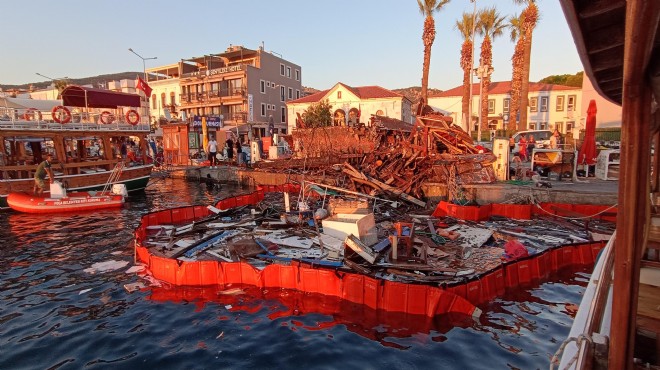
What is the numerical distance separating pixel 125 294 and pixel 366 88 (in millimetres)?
42577

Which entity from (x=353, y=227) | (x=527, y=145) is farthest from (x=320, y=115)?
(x=353, y=227)

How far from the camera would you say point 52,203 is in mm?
18094

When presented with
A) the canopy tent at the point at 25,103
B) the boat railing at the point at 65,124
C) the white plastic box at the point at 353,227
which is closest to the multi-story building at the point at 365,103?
the boat railing at the point at 65,124

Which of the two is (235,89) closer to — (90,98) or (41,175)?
(90,98)

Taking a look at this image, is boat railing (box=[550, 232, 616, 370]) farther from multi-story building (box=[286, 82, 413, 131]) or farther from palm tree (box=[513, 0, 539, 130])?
multi-story building (box=[286, 82, 413, 131])

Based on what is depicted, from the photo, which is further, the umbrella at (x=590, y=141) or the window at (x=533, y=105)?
the window at (x=533, y=105)

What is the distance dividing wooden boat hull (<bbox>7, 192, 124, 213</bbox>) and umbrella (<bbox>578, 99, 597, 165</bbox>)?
24398 mm

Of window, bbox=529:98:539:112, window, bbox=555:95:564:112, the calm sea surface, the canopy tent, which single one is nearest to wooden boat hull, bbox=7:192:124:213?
the canopy tent

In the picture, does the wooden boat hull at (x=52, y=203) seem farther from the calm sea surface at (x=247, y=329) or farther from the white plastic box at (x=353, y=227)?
the white plastic box at (x=353, y=227)

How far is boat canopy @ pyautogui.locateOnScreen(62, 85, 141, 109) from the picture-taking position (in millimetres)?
22889

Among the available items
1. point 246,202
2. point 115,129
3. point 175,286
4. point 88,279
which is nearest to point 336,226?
point 175,286

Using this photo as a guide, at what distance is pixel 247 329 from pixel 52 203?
16236 millimetres

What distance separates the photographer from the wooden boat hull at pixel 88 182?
752 inches

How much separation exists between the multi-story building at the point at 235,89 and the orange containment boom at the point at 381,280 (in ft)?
122
